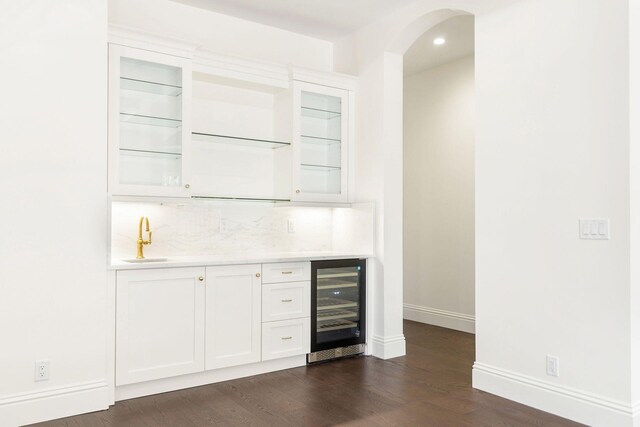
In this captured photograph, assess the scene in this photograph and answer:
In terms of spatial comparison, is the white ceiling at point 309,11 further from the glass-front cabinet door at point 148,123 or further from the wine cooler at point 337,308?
the wine cooler at point 337,308

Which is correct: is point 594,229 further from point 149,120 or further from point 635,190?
point 149,120

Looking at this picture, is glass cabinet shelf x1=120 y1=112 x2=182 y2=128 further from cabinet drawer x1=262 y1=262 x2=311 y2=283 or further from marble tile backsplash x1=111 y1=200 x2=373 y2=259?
cabinet drawer x1=262 y1=262 x2=311 y2=283

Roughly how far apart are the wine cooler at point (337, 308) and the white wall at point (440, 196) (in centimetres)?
161

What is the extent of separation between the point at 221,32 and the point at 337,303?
2.49 m

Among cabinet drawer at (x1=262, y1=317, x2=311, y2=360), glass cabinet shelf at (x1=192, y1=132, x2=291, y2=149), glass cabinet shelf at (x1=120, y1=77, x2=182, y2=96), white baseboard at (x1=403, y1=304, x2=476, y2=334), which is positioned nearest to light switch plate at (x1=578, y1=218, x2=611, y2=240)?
cabinet drawer at (x1=262, y1=317, x2=311, y2=360)

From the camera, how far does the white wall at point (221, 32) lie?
3.90 meters

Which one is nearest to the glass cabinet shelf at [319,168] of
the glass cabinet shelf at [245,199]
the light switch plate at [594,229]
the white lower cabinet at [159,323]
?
the glass cabinet shelf at [245,199]

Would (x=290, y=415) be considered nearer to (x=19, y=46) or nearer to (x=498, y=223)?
(x=498, y=223)

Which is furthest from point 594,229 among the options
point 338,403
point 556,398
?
point 338,403

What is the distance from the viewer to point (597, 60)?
2.85 meters

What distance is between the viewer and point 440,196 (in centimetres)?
572

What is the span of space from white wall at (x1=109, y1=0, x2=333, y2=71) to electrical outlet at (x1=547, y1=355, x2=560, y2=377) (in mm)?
3142

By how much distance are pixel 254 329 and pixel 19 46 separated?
2.36 metres

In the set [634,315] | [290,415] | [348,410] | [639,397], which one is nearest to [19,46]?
[290,415]
